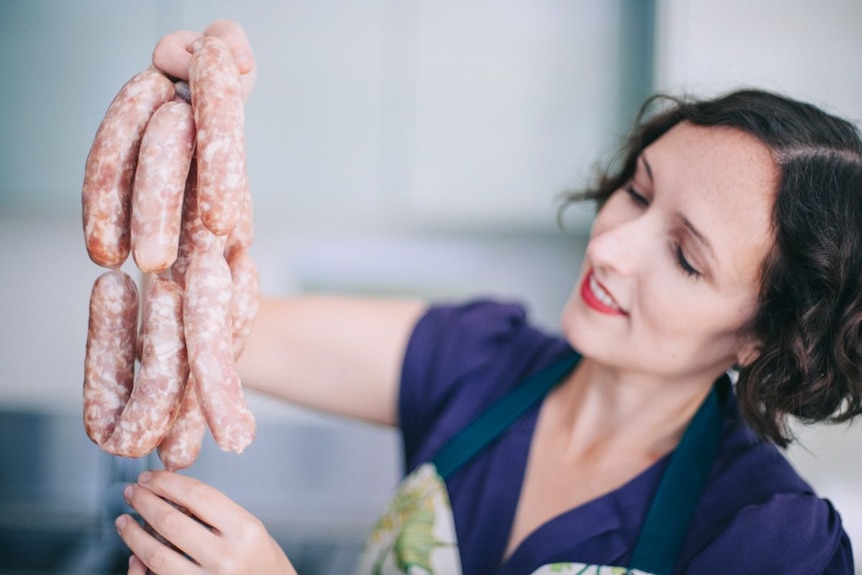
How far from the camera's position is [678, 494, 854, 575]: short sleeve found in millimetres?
860

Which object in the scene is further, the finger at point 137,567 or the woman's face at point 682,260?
the woman's face at point 682,260

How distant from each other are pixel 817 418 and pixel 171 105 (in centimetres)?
92

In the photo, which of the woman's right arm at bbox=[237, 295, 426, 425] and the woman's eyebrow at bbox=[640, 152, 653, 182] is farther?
the woman's right arm at bbox=[237, 295, 426, 425]

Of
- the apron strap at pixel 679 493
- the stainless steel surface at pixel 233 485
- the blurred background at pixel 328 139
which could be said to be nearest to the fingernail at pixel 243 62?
the apron strap at pixel 679 493

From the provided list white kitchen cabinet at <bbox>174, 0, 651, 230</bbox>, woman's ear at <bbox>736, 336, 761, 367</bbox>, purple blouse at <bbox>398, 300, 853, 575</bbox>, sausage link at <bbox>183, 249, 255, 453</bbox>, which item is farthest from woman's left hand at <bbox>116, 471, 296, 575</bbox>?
white kitchen cabinet at <bbox>174, 0, 651, 230</bbox>

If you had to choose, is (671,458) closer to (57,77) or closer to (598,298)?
(598,298)

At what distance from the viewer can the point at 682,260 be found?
3.09 ft

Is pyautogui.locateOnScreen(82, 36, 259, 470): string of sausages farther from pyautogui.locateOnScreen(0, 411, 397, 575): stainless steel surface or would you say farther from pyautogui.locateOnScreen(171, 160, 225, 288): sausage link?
pyautogui.locateOnScreen(0, 411, 397, 575): stainless steel surface

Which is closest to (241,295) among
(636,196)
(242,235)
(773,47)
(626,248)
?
(242,235)

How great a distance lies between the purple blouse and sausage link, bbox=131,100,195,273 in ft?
2.21

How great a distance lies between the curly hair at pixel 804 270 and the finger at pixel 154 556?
29.0 inches

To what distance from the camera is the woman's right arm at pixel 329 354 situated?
1.19 m

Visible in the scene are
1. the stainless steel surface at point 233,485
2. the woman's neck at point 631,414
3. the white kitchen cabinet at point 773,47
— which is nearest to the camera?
the woman's neck at point 631,414

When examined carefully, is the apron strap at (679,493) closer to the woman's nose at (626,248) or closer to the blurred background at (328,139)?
the woman's nose at (626,248)
